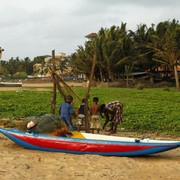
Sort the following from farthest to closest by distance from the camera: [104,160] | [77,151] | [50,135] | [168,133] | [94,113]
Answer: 1. [168,133]
2. [94,113]
3. [50,135]
4. [77,151]
5. [104,160]

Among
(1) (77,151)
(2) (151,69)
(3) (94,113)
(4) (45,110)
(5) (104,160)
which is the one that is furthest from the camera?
(2) (151,69)

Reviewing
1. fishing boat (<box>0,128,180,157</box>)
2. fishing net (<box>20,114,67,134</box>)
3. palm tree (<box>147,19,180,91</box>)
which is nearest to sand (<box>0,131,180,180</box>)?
fishing boat (<box>0,128,180,157</box>)

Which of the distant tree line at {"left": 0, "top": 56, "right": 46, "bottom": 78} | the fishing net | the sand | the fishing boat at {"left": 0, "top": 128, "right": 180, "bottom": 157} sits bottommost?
the sand

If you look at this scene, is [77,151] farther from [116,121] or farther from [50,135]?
[116,121]

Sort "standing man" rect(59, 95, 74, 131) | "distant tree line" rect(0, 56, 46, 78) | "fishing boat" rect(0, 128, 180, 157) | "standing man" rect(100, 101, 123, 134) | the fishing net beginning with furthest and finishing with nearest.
Result: "distant tree line" rect(0, 56, 46, 78) < "standing man" rect(100, 101, 123, 134) < "standing man" rect(59, 95, 74, 131) < the fishing net < "fishing boat" rect(0, 128, 180, 157)

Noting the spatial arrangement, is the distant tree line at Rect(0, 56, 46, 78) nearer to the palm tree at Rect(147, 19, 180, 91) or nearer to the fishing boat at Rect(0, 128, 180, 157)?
the palm tree at Rect(147, 19, 180, 91)

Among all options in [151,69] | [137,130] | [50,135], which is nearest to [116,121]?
[137,130]

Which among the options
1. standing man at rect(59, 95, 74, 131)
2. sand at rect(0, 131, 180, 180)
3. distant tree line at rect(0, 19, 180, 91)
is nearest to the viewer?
sand at rect(0, 131, 180, 180)

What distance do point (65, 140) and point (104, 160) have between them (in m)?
1.15

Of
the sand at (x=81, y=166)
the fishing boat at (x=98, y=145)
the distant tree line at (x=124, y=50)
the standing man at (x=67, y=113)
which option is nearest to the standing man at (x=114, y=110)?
the standing man at (x=67, y=113)

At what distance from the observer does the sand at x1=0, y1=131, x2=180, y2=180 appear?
6898 mm

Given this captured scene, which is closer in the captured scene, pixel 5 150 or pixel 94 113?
pixel 5 150

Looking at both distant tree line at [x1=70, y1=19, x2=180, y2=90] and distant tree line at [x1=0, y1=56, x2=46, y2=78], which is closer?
distant tree line at [x1=70, y1=19, x2=180, y2=90]

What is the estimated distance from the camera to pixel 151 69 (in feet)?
165
